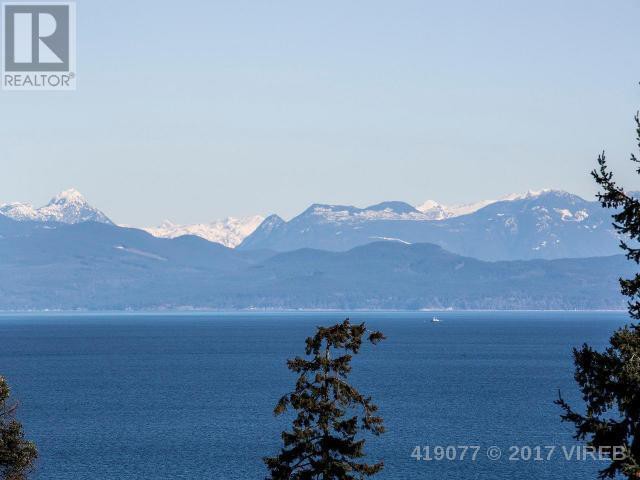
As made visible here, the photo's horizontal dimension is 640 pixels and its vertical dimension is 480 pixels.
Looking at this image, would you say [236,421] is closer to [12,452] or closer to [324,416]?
[12,452]

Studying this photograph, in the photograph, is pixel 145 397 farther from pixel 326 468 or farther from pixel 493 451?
pixel 326 468

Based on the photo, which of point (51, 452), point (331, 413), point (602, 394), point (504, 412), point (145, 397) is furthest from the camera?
point (145, 397)

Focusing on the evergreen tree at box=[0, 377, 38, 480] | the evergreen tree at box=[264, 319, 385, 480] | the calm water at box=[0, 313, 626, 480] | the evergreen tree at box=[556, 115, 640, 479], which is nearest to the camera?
the evergreen tree at box=[556, 115, 640, 479]

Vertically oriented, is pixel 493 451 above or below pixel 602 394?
below

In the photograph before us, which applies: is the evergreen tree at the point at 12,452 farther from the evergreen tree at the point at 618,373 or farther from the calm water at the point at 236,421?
the calm water at the point at 236,421

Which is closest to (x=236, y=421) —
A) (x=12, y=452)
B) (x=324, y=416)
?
(x=12, y=452)

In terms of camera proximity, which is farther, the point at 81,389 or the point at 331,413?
the point at 81,389

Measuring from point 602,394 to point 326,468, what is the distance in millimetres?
10329

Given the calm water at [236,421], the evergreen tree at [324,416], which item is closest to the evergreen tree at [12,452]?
the evergreen tree at [324,416]

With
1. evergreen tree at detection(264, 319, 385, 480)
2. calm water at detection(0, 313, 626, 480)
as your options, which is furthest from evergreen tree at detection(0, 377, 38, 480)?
calm water at detection(0, 313, 626, 480)

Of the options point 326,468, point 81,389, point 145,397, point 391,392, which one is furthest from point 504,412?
point 326,468

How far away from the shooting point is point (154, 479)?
85.7 m

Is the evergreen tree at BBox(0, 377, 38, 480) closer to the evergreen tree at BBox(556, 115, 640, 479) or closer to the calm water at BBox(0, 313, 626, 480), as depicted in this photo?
the evergreen tree at BBox(556, 115, 640, 479)

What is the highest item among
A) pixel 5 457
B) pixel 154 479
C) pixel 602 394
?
pixel 602 394
